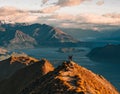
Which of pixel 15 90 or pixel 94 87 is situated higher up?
pixel 94 87

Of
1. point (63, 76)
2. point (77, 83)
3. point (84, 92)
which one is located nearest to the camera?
point (84, 92)

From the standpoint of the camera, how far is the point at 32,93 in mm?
107812

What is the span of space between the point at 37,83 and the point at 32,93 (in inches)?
577

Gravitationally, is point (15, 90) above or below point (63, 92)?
below

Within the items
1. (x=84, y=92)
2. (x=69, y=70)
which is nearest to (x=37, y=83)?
(x=69, y=70)

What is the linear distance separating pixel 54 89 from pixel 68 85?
4.38m

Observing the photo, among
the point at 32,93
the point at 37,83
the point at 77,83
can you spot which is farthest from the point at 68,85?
the point at 37,83

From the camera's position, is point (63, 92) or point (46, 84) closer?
point (63, 92)

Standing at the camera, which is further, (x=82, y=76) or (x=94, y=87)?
(x=82, y=76)

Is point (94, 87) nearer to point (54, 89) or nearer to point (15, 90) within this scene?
point (54, 89)

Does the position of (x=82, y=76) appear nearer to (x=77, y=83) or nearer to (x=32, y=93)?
(x=77, y=83)

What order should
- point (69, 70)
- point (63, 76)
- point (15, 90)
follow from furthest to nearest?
point (15, 90), point (69, 70), point (63, 76)

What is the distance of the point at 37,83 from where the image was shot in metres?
122

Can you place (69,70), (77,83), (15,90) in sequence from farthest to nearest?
1. (15,90)
2. (69,70)
3. (77,83)
